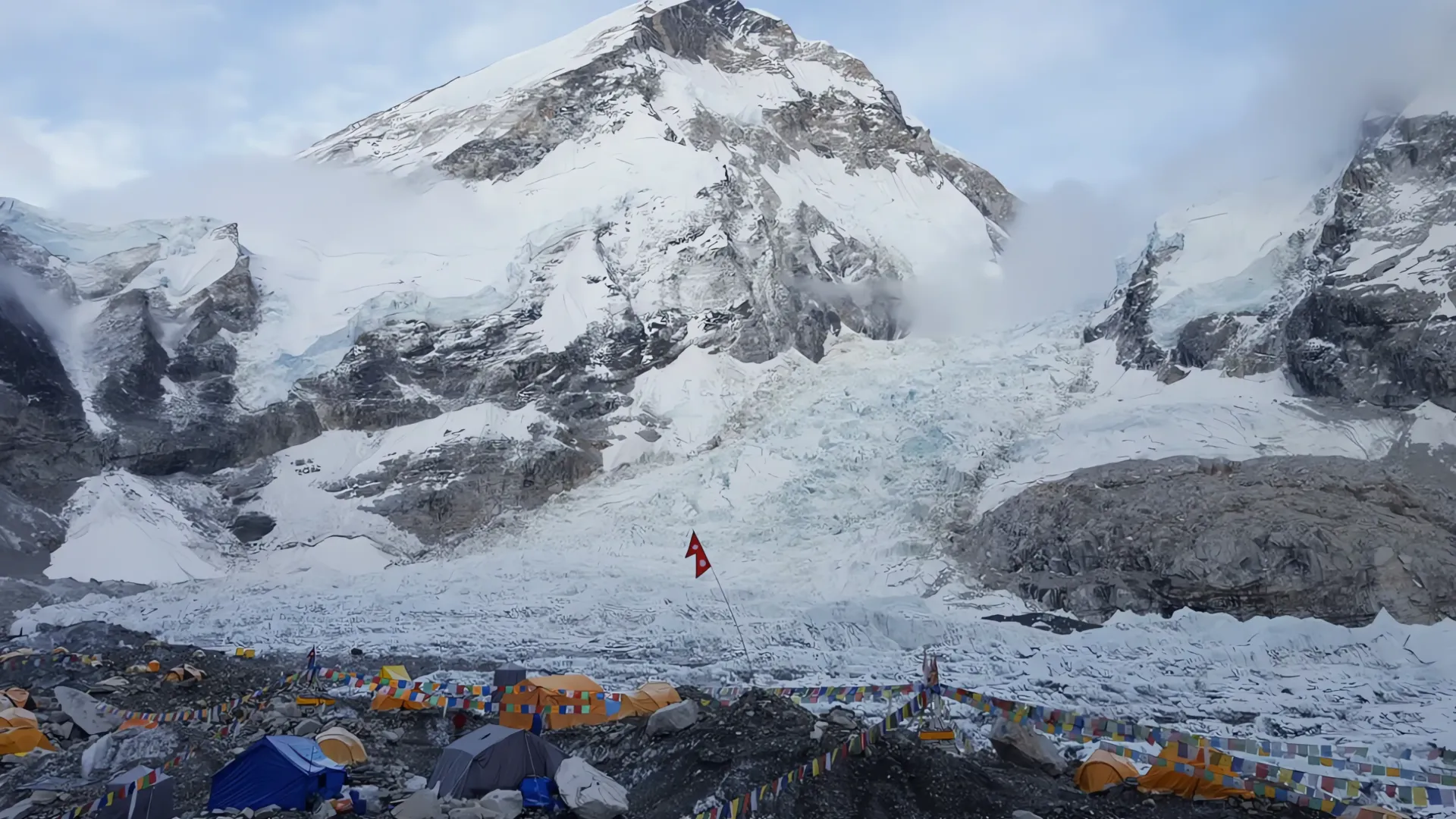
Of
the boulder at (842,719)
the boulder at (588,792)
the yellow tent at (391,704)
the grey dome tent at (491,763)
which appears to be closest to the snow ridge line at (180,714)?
the yellow tent at (391,704)

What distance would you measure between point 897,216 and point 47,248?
4478 cm

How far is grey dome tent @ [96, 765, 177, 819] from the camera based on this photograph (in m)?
10.4

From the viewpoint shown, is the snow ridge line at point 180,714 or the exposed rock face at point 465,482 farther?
the exposed rock face at point 465,482

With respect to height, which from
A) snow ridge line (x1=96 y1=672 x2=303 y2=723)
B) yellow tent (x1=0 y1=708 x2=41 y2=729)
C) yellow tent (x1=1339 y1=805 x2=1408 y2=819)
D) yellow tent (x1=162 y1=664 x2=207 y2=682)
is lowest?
snow ridge line (x1=96 y1=672 x2=303 y2=723)

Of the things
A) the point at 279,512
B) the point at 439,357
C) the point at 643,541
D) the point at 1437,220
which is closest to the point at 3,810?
the point at 643,541

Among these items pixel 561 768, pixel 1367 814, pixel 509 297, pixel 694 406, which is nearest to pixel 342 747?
pixel 561 768

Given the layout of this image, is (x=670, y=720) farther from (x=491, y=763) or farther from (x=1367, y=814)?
(x=1367, y=814)

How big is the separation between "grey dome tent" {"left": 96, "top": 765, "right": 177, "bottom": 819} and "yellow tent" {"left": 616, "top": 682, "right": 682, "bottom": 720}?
6731 millimetres

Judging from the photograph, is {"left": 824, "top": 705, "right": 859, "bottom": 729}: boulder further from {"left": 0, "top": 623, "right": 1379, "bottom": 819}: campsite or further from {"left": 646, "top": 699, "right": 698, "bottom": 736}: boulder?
{"left": 646, "top": 699, "right": 698, "bottom": 736}: boulder

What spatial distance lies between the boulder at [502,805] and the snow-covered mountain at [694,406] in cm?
1097

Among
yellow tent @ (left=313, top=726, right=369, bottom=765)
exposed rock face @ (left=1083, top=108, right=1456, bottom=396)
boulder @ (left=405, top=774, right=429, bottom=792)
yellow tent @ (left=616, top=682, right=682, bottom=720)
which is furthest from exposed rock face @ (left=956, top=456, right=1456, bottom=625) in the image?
yellow tent @ (left=313, top=726, right=369, bottom=765)

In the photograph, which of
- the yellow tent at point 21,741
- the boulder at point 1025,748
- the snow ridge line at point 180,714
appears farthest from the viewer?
the snow ridge line at point 180,714

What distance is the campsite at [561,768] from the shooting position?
35.7 feet

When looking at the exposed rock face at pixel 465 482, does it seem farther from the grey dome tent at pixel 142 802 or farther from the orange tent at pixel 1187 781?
the orange tent at pixel 1187 781
